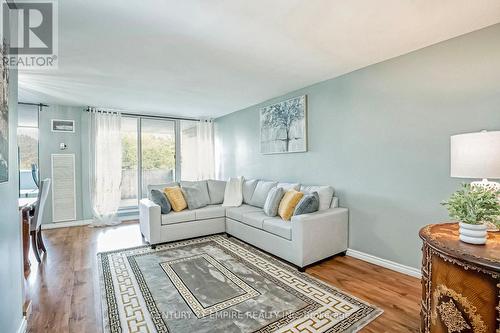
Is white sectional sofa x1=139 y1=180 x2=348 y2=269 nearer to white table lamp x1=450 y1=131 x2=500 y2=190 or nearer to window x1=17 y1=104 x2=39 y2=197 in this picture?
white table lamp x1=450 y1=131 x2=500 y2=190

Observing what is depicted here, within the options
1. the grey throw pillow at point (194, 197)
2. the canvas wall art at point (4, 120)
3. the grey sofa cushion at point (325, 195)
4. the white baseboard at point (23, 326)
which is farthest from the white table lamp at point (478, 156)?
the grey throw pillow at point (194, 197)

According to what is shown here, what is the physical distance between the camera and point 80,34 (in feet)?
7.34

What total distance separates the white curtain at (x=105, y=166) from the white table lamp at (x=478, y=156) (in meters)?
5.63

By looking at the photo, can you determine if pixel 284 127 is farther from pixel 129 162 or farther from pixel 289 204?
pixel 129 162

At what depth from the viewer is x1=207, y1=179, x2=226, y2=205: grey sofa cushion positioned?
461cm

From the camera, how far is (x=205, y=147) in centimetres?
644

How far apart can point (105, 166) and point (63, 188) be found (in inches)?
34.5

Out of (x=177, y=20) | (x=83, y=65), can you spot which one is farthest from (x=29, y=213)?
(x=177, y=20)

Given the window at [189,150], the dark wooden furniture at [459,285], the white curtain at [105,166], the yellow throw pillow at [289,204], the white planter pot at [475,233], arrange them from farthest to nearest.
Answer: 1. the window at [189,150]
2. the white curtain at [105,166]
3. the yellow throw pillow at [289,204]
4. the white planter pot at [475,233]
5. the dark wooden furniture at [459,285]

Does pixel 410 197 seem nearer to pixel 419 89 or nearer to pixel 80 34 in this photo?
pixel 419 89

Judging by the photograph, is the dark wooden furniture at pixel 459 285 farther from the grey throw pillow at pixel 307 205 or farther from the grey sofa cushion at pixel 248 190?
the grey sofa cushion at pixel 248 190

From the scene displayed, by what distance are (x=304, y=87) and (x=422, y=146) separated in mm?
1911

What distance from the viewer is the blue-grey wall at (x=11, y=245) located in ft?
4.90

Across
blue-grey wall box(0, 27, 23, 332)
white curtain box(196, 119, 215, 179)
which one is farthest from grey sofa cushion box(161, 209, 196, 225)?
white curtain box(196, 119, 215, 179)
